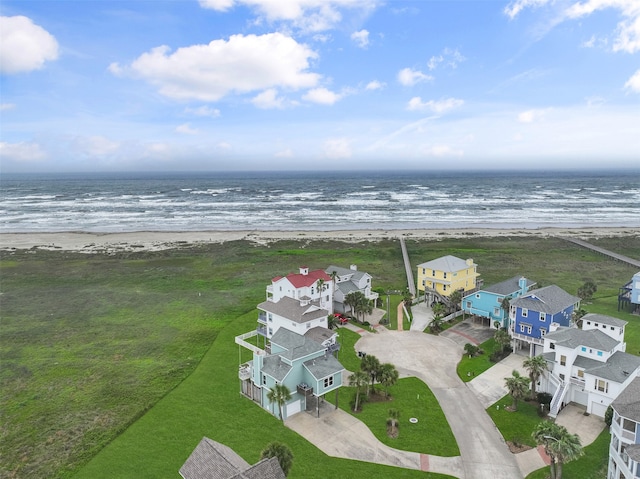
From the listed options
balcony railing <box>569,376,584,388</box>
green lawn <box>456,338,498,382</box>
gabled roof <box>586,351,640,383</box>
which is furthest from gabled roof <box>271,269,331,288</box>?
gabled roof <box>586,351,640,383</box>

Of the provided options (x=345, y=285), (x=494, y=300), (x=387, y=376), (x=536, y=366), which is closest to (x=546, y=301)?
(x=494, y=300)

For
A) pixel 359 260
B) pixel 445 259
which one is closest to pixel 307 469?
pixel 445 259

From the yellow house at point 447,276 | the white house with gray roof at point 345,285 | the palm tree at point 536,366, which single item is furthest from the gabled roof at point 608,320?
the white house with gray roof at point 345,285

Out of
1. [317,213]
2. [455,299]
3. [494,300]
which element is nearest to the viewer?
[494,300]

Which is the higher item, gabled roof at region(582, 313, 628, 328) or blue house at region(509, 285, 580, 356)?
gabled roof at region(582, 313, 628, 328)

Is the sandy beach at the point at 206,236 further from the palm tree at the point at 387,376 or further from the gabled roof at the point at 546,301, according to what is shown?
the palm tree at the point at 387,376

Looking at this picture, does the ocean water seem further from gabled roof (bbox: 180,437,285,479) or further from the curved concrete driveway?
gabled roof (bbox: 180,437,285,479)

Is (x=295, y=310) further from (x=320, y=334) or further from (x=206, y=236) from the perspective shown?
(x=206, y=236)
